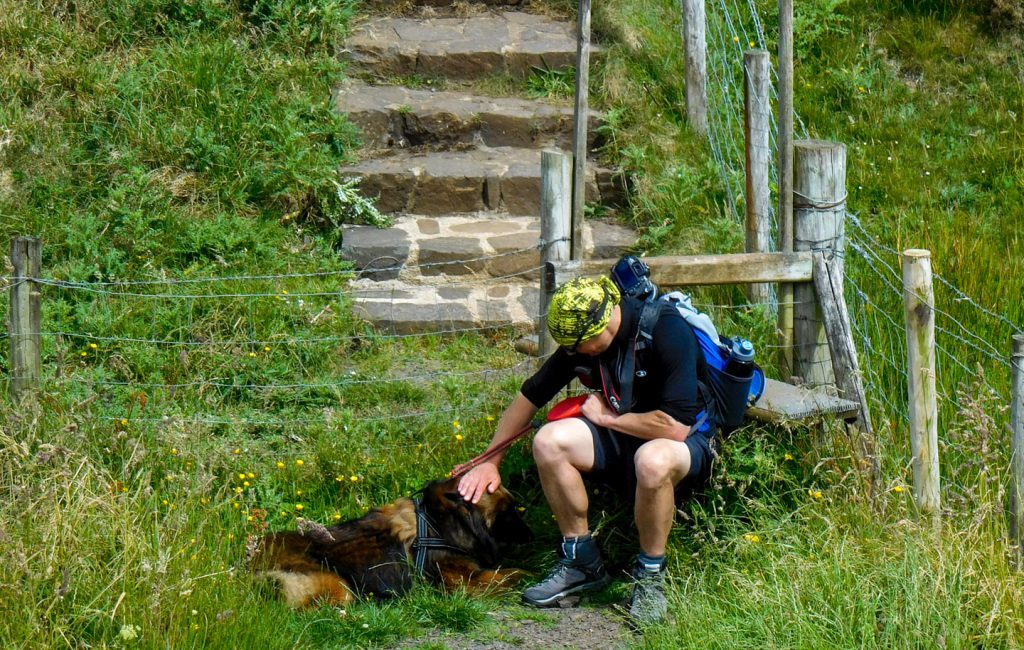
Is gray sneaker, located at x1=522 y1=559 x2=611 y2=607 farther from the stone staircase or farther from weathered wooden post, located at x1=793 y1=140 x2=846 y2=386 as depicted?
the stone staircase

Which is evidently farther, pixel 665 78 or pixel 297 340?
pixel 665 78

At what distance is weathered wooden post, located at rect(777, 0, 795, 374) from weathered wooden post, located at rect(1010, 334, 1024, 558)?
120 cm

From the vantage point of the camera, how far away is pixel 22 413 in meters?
4.88

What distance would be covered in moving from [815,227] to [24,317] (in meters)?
3.35

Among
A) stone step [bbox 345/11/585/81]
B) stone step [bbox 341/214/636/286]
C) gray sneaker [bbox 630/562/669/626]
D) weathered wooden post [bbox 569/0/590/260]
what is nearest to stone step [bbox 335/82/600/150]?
stone step [bbox 345/11/585/81]

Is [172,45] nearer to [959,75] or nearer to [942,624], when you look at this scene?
[959,75]

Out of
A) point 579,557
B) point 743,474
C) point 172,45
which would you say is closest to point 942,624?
point 743,474

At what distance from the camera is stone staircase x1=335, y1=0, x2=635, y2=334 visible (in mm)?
7086

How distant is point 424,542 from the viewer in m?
4.74

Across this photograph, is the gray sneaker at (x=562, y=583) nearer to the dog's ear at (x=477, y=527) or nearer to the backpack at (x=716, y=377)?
the dog's ear at (x=477, y=527)

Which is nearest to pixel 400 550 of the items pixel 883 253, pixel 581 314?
pixel 581 314

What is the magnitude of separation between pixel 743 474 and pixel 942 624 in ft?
3.56

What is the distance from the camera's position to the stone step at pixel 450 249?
23.7 ft

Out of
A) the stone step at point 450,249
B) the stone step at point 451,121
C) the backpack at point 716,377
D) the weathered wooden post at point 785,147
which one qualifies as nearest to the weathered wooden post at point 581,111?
the backpack at point 716,377
